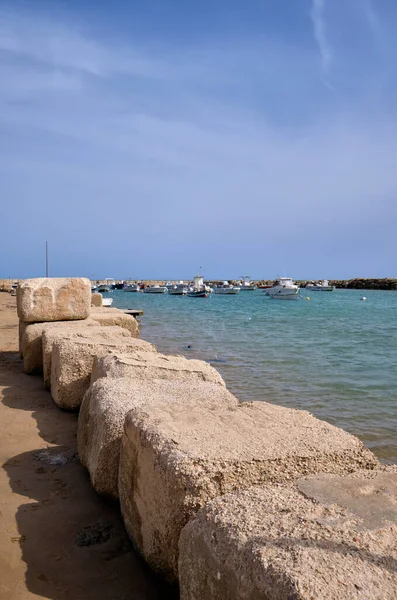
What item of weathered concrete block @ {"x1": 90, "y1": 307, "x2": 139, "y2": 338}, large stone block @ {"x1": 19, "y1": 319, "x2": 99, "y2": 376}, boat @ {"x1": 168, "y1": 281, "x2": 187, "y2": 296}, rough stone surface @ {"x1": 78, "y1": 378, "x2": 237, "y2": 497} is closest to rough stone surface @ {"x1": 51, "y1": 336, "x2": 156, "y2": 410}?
rough stone surface @ {"x1": 78, "y1": 378, "x2": 237, "y2": 497}

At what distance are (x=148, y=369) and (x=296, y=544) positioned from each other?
256cm

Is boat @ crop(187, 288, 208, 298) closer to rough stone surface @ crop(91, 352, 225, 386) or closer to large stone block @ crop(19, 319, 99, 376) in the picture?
large stone block @ crop(19, 319, 99, 376)

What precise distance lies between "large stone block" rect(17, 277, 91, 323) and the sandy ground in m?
2.68

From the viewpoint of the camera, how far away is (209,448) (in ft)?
6.99

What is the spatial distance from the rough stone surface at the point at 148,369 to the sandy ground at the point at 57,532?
64 cm

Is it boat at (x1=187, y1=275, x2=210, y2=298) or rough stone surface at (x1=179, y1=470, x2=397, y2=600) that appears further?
boat at (x1=187, y1=275, x2=210, y2=298)

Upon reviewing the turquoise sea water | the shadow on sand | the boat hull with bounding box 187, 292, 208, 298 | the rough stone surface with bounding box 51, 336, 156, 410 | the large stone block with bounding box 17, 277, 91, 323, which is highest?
the large stone block with bounding box 17, 277, 91, 323

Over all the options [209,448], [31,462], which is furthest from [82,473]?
[209,448]

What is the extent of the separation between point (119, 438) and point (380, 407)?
5.09m

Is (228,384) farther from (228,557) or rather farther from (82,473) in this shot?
(228,557)

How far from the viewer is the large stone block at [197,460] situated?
200 cm

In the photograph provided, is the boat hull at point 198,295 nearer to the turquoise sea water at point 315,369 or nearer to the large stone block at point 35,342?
the turquoise sea water at point 315,369

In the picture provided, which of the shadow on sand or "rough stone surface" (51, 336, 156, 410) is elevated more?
"rough stone surface" (51, 336, 156, 410)

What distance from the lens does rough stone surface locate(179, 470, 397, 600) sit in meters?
1.34
